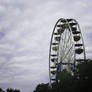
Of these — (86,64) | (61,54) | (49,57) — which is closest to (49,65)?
(49,57)

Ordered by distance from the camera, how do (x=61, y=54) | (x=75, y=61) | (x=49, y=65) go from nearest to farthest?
(x=75, y=61)
(x=61, y=54)
(x=49, y=65)

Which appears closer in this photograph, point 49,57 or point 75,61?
point 75,61

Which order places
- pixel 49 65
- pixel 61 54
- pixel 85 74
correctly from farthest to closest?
pixel 49 65 < pixel 61 54 < pixel 85 74

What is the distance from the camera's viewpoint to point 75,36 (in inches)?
2056

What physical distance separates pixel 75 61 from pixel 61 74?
9887mm

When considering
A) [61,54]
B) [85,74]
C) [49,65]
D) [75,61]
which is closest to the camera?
[75,61]

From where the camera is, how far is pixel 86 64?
173 ft

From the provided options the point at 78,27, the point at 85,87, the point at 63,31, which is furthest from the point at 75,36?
the point at 85,87

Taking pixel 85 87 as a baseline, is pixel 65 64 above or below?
above

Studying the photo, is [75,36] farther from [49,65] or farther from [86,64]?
[49,65]

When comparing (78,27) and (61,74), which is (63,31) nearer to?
(78,27)

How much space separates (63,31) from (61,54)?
16.9ft

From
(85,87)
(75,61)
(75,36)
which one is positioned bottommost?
(85,87)

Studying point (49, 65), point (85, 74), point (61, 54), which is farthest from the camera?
point (49, 65)
